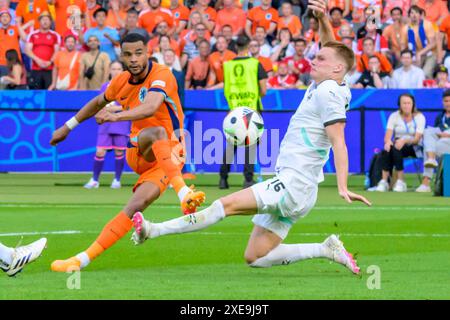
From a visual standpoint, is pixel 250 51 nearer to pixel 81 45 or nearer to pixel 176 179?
pixel 81 45

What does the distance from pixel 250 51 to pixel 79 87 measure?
410 cm

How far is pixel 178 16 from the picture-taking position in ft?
91.6

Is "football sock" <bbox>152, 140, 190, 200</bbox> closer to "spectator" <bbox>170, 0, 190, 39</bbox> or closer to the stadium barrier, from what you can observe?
the stadium barrier

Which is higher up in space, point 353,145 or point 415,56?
point 415,56

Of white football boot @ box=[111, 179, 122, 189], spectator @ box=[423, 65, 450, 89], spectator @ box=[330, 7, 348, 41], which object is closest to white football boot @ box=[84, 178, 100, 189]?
white football boot @ box=[111, 179, 122, 189]

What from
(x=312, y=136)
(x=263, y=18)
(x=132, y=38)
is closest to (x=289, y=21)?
(x=263, y=18)

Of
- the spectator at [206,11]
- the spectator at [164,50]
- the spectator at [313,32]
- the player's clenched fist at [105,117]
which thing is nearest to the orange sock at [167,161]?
the player's clenched fist at [105,117]

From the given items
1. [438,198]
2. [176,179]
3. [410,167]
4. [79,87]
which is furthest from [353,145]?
[176,179]

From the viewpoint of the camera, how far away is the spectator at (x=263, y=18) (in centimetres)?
2733

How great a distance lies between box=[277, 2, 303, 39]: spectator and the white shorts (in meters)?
17.3

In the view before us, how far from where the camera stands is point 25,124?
25594 millimetres

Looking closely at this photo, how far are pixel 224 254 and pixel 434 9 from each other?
15.7 meters

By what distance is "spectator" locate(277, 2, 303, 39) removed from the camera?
2700 centimetres

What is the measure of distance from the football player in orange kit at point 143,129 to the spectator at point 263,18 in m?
16.0
